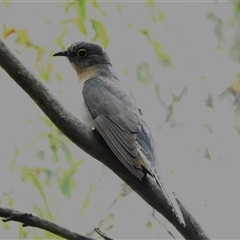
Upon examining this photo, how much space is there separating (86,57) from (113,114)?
1.07m

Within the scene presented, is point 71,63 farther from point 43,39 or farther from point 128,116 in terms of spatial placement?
point 128,116

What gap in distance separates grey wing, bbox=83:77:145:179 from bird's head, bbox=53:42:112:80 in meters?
0.32

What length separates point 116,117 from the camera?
127 inches

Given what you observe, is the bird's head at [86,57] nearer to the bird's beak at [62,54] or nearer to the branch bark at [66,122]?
the bird's beak at [62,54]

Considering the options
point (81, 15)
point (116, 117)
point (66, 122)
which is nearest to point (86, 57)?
point (81, 15)

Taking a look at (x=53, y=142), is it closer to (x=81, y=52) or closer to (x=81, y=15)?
(x=81, y=52)

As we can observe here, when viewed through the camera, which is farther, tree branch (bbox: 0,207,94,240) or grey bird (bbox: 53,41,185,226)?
grey bird (bbox: 53,41,185,226)

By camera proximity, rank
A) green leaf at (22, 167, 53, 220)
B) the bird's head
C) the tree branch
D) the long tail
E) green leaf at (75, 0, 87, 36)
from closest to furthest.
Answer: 1. the tree branch
2. the long tail
3. green leaf at (22, 167, 53, 220)
4. green leaf at (75, 0, 87, 36)
5. the bird's head

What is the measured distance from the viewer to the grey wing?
2654mm

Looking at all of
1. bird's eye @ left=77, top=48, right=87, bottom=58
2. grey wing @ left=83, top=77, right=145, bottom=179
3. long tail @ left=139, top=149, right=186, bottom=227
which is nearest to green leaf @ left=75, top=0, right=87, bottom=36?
bird's eye @ left=77, top=48, right=87, bottom=58

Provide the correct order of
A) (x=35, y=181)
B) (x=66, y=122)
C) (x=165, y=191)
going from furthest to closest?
(x=35, y=181) → (x=165, y=191) → (x=66, y=122)

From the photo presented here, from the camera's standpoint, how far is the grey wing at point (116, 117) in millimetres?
2654

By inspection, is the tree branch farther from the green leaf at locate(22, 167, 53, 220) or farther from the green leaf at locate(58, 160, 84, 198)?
the green leaf at locate(58, 160, 84, 198)

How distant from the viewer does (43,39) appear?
4262mm
